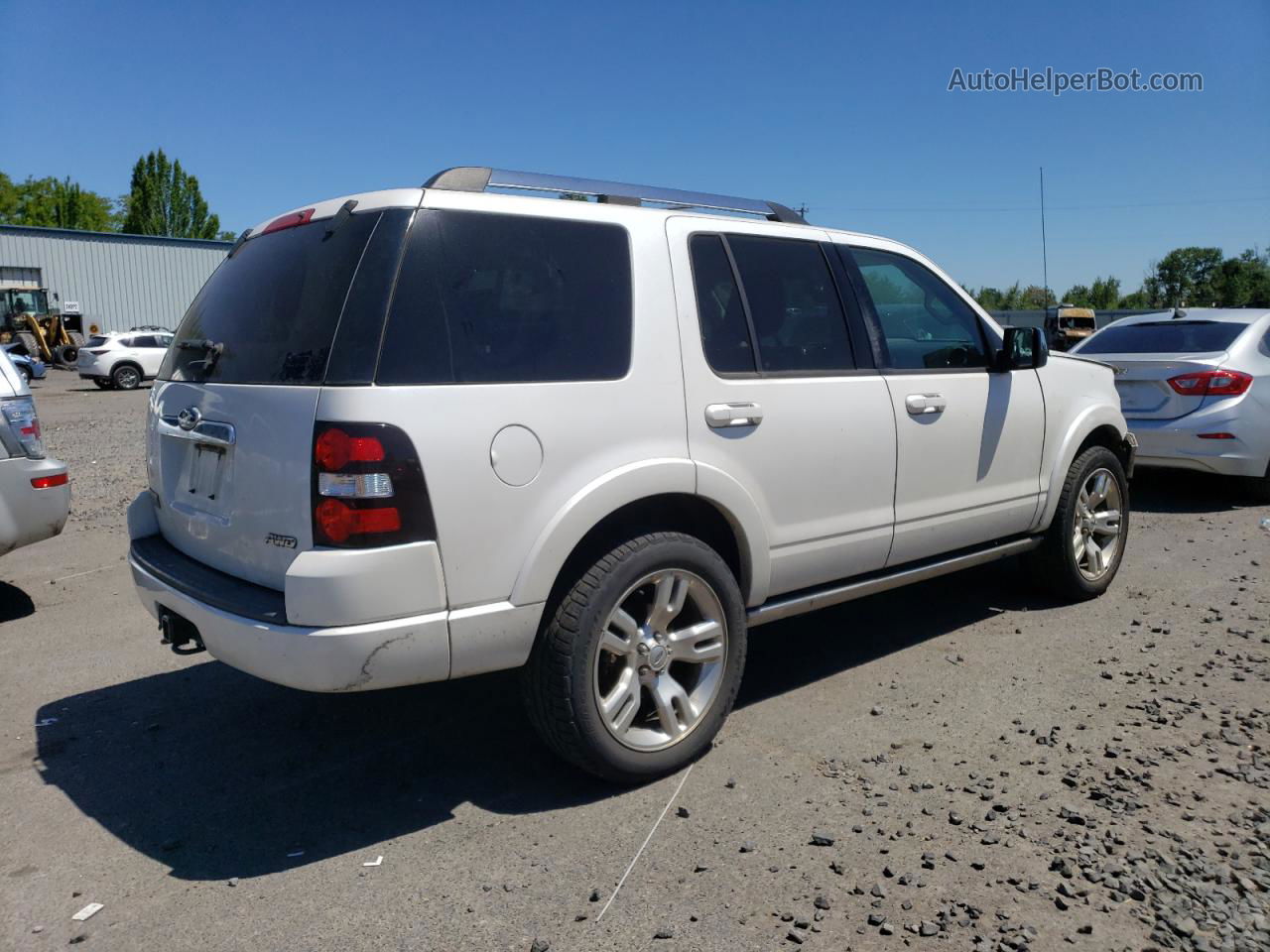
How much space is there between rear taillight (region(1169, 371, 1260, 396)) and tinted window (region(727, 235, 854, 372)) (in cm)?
549

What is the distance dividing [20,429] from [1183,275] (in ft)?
301

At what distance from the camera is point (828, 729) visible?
13.3 ft

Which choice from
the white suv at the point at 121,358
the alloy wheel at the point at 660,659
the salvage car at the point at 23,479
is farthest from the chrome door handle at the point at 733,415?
the white suv at the point at 121,358

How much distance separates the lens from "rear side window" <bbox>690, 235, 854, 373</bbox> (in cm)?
386

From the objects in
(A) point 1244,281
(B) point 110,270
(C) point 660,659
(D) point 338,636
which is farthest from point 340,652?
(A) point 1244,281

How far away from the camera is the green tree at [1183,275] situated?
75.9m

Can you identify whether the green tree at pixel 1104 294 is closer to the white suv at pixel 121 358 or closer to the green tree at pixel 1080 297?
the green tree at pixel 1080 297

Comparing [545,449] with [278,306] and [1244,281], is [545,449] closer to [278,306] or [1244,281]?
[278,306]

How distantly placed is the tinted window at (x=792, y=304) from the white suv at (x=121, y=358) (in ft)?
88.2

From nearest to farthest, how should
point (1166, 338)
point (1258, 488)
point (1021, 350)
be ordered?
point (1021, 350) < point (1258, 488) < point (1166, 338)

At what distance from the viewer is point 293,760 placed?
387 cm

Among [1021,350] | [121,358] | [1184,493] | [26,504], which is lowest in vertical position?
[1184,493]

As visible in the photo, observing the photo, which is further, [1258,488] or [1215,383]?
[1258,488]

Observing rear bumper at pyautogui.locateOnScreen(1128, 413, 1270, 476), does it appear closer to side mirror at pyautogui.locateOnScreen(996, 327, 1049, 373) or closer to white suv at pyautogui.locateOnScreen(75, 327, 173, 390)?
side mirror at pyautogui.locateOnScreen(996, 327, 1049, 373)
